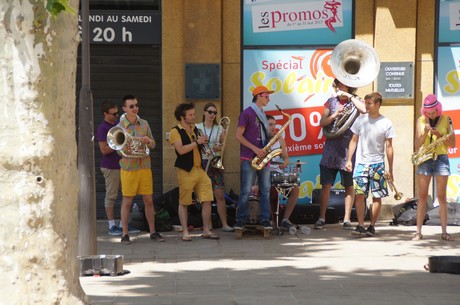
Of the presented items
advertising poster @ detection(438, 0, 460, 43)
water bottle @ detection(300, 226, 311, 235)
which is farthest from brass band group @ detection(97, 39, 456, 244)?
advertising poster @ detection(438, 0, 460, 43)

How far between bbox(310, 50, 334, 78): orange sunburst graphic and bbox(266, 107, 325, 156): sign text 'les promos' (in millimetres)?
540

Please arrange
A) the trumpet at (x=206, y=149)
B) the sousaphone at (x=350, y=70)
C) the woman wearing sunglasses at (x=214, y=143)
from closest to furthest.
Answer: the trumpet at (x=206, y=149)
the woman wearing sunglasses at (x=214, y=143)
the sousaphone at (x=350, y=70)

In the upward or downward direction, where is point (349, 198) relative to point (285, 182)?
downward

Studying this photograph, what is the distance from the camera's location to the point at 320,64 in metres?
15.0

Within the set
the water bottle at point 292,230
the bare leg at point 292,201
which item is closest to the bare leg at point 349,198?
the bare leg at point 292,201

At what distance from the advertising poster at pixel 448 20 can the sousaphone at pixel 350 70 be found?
1.91 metres

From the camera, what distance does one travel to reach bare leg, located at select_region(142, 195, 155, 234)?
490 inches

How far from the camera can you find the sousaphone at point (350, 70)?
13258 millimetres

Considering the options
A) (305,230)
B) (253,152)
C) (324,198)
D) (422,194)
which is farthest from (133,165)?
(422,194)

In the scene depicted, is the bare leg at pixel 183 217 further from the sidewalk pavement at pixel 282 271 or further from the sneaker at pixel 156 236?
the sneaker at pixel 156 236

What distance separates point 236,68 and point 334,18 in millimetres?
1640

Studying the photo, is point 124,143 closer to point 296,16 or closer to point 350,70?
point 350,70

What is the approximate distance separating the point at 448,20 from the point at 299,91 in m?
2.44

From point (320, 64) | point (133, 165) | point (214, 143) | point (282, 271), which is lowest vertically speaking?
point (282, 271)
